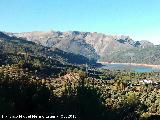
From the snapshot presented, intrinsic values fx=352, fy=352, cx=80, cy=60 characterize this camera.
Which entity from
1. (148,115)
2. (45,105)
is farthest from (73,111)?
(148,115)

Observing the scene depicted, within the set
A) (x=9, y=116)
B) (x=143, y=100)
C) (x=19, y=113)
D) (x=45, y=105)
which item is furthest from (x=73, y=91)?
(x=143, y=100)

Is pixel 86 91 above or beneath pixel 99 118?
above

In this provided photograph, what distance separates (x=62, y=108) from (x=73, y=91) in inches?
622

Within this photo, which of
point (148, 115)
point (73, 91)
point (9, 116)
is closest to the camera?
point (9, 116)

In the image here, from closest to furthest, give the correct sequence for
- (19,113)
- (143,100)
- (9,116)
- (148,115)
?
1. (9,116)
2. (19,113)
3. (148,115)
4. (143,100)

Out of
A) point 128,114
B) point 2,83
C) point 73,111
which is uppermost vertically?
point 2,83

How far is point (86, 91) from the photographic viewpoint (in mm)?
74312

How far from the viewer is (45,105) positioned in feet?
213

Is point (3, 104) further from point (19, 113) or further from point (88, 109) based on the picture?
point (88, 109)

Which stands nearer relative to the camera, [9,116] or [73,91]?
[9,116]

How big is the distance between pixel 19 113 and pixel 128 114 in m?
52.5

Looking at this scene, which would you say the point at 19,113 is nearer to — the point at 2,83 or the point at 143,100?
the point at 2,83

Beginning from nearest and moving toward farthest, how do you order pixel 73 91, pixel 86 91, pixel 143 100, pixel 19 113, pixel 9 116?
pixel 9 116
pixel 19 113
pixel 86 91
pixel 73 91
pixel 143 100

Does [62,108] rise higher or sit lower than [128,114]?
higher
